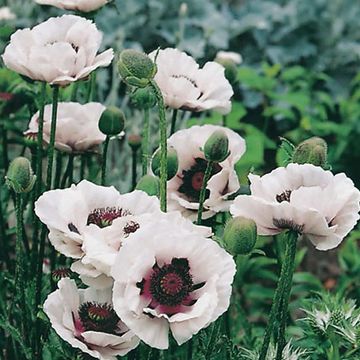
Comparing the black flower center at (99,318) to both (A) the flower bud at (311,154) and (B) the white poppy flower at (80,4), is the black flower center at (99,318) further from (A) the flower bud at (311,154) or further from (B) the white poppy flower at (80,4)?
(B) the white poppy flower at (80,4)

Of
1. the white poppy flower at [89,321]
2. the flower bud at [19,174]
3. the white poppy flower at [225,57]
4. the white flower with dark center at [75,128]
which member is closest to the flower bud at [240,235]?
the white poppy flower at [89,321]

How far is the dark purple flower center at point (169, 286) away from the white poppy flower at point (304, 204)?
79mm

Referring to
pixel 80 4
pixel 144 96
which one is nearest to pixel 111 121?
pixel 144 96

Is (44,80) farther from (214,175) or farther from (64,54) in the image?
(214,175)

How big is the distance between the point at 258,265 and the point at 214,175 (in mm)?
886

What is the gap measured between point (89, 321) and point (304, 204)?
24 centimetres

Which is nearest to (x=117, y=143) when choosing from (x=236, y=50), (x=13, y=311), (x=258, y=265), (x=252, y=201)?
(x=258, y=265)

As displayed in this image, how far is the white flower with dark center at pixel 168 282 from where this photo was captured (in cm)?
84

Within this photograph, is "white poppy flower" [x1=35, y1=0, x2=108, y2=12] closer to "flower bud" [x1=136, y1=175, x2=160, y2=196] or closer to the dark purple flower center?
"flower bud" [x1=136, y1=175, x2=160, y2=196]

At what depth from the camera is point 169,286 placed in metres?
0.89

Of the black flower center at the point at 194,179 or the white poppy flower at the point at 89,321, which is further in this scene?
the black flower center at the point at 194,179

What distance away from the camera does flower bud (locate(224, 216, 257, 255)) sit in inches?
35.4

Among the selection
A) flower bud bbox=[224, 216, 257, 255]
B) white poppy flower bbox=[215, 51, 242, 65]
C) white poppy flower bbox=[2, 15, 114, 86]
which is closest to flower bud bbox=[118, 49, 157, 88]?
white poppy flower bbox=[2, 15, 114, 86]

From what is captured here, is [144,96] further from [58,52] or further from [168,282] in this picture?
[168,282]
